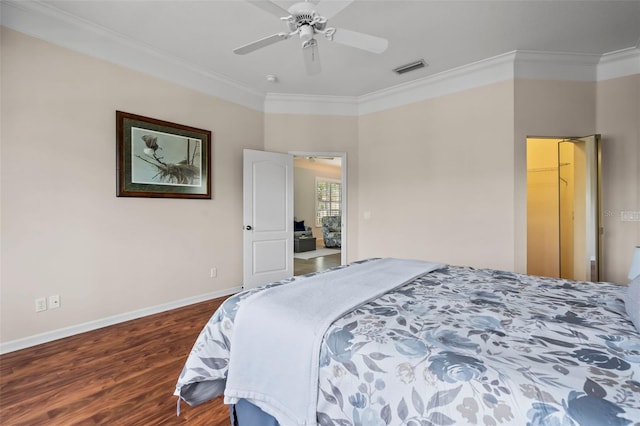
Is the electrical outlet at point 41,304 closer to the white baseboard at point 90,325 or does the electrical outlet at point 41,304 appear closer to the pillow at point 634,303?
the white baseboard at point 90,325

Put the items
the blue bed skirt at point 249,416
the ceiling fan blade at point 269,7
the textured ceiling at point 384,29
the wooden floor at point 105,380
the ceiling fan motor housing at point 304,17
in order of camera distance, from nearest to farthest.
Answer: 1. the blue bed skirt at point 249,416
2. the wooden floor at point 105,380
3. the ceiling fan blade at point 269,7
4. the ceiling fan motor housing at point 304,17
5. the textured ceiling at point 384,29

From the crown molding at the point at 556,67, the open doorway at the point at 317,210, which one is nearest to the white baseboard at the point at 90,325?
the open doorway at the point at 317,210

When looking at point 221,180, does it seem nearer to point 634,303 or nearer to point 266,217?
point 266,217

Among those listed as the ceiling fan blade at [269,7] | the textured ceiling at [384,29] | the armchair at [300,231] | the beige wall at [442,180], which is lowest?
the armchair at [300,231]

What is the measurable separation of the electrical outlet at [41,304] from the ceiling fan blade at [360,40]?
312cm

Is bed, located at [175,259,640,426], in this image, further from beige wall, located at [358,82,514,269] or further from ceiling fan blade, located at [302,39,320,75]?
beige wall, located at [358,82,514,269]

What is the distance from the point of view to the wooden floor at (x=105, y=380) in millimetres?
1606

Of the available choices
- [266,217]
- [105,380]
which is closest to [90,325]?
[105,380]

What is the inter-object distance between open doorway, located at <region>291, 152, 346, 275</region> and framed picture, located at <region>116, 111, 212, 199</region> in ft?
A: 11.6

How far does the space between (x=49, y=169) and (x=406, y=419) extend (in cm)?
317

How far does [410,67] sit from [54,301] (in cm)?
426

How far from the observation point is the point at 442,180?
3.76 m

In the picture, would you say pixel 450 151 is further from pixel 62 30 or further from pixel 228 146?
pixel 62 30

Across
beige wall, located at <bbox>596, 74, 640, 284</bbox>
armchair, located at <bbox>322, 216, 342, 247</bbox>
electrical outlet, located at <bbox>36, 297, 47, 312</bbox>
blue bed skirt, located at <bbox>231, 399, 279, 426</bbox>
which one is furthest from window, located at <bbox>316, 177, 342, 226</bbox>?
blue bed skirt, located at <bbox>231, 399, 279, 426</bbox>
